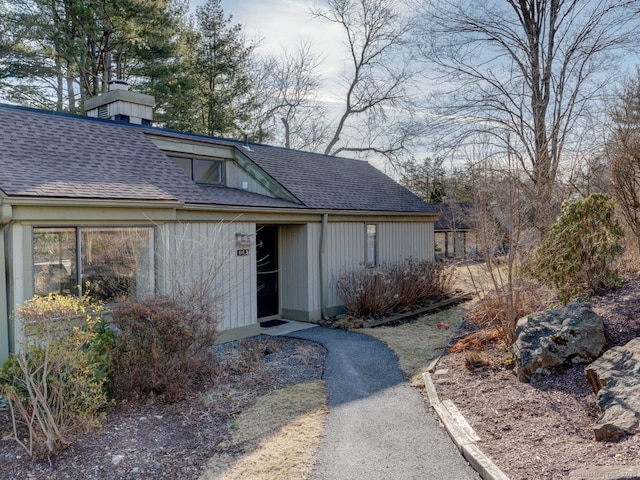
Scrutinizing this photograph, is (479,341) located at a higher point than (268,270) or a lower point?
lower

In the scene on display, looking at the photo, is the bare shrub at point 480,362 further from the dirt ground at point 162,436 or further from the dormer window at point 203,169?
the dormer window at point 203,169

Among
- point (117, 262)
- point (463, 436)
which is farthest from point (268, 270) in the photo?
point (463, 436)

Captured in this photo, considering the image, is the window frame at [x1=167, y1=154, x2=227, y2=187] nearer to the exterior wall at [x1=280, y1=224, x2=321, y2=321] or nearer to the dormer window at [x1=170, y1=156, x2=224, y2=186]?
the dormer window at [x1=170, y1=156, x2=224, y2=186]

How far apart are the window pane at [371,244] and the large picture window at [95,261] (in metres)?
6.31

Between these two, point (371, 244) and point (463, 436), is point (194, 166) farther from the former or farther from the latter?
point (463, 436)

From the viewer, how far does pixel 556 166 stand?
1338 centimetres

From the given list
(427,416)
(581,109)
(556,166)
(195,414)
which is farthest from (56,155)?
(581,109)

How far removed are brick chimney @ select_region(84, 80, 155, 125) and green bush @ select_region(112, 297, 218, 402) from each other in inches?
284

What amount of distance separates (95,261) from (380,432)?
4.98m

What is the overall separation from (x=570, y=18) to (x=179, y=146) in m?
14.2

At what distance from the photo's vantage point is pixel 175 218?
7.86 meters

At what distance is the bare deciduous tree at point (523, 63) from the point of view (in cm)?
1515

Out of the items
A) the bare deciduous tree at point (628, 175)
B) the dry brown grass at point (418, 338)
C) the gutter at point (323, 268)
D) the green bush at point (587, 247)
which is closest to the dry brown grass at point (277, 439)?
the dry brown grass at point (418, 338)

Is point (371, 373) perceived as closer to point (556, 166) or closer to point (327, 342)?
point (327, 342)
